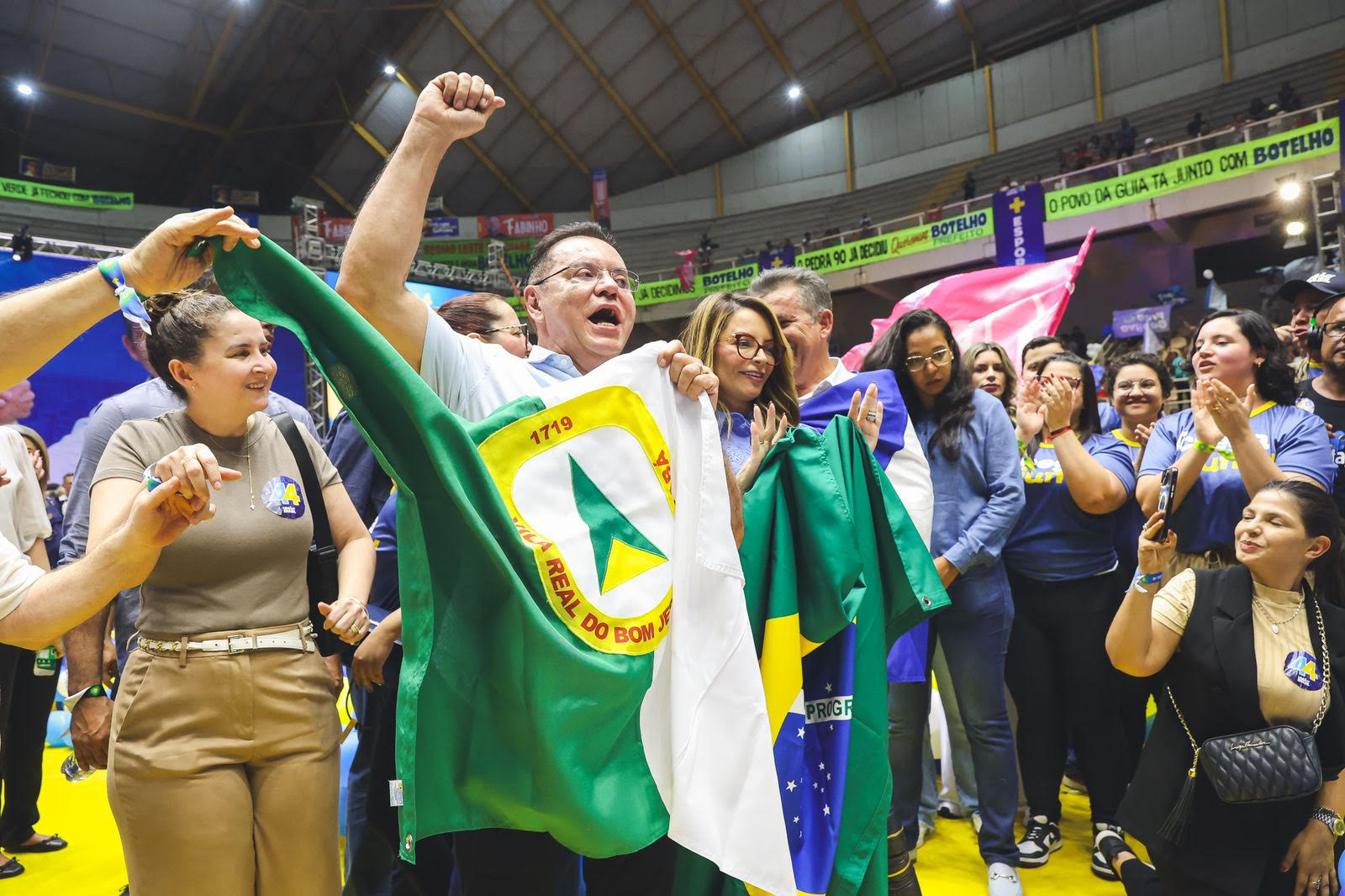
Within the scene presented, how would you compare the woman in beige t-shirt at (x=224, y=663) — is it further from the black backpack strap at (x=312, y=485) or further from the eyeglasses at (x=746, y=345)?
the eyeglasses at (x=746, y=345)

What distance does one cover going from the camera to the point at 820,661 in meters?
1.91

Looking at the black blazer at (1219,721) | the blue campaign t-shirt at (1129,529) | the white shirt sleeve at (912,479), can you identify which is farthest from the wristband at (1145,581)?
the blue campaign t-shirt at (1129,529)

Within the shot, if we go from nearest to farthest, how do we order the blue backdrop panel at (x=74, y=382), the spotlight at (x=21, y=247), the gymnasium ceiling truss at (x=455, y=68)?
the spotlight at (x=21, y=247) < the blue backdrop panel at (x=74, y=382) < the gymnasium ceiling truss at (x=455, y=68)

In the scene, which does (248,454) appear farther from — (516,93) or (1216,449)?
(516,93)

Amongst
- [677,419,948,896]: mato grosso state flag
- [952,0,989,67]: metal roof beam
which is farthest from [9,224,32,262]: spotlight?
[952,0,989,67]: metal roof beam

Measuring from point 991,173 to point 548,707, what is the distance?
17812 mm

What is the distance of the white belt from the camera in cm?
168

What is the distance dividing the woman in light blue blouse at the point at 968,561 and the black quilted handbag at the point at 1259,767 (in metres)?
0.62

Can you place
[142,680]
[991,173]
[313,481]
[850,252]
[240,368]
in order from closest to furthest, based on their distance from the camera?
1. [142,680]
2. [240,368]
3. [313,481]
4. [850,252]
5. [991,173]

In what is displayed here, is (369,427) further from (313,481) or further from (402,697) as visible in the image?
(313,481)

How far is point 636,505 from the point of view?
155 centimetres

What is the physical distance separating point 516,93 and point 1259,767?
58.8 feet

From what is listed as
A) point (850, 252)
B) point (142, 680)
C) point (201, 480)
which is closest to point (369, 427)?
point (201, 480)

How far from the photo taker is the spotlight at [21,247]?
32.4 feet
